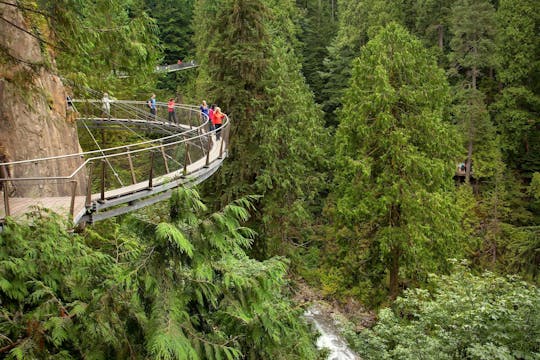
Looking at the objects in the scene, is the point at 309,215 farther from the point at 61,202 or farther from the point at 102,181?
the point at 61,202

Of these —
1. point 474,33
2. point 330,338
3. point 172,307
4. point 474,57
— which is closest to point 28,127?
point 172,307

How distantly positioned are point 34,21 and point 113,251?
484 cm

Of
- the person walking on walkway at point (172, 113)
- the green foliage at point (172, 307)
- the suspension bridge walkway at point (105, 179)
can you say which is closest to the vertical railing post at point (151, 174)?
the suspension bridge walkway at point (105, 179)

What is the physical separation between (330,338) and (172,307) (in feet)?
→ 45.2

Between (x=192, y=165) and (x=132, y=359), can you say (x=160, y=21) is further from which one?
(x=132, y=359)

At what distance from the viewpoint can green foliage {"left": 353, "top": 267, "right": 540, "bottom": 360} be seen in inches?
Result: 281

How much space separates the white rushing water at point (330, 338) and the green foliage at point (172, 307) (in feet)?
31.8

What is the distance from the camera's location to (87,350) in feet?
12.2

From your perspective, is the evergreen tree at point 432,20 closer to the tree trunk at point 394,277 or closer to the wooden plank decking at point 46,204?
the tree trunk at point 394,277

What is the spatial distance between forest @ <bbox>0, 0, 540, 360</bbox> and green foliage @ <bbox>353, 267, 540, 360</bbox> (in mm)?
41

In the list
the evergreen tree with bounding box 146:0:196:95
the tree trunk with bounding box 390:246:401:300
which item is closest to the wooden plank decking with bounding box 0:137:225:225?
the tree trunk with bounding box 390:246:401:300

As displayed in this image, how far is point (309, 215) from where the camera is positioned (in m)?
20.9

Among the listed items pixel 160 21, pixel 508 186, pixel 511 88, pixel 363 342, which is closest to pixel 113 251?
pixel 363 342

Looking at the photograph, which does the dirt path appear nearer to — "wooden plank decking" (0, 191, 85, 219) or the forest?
the forest
